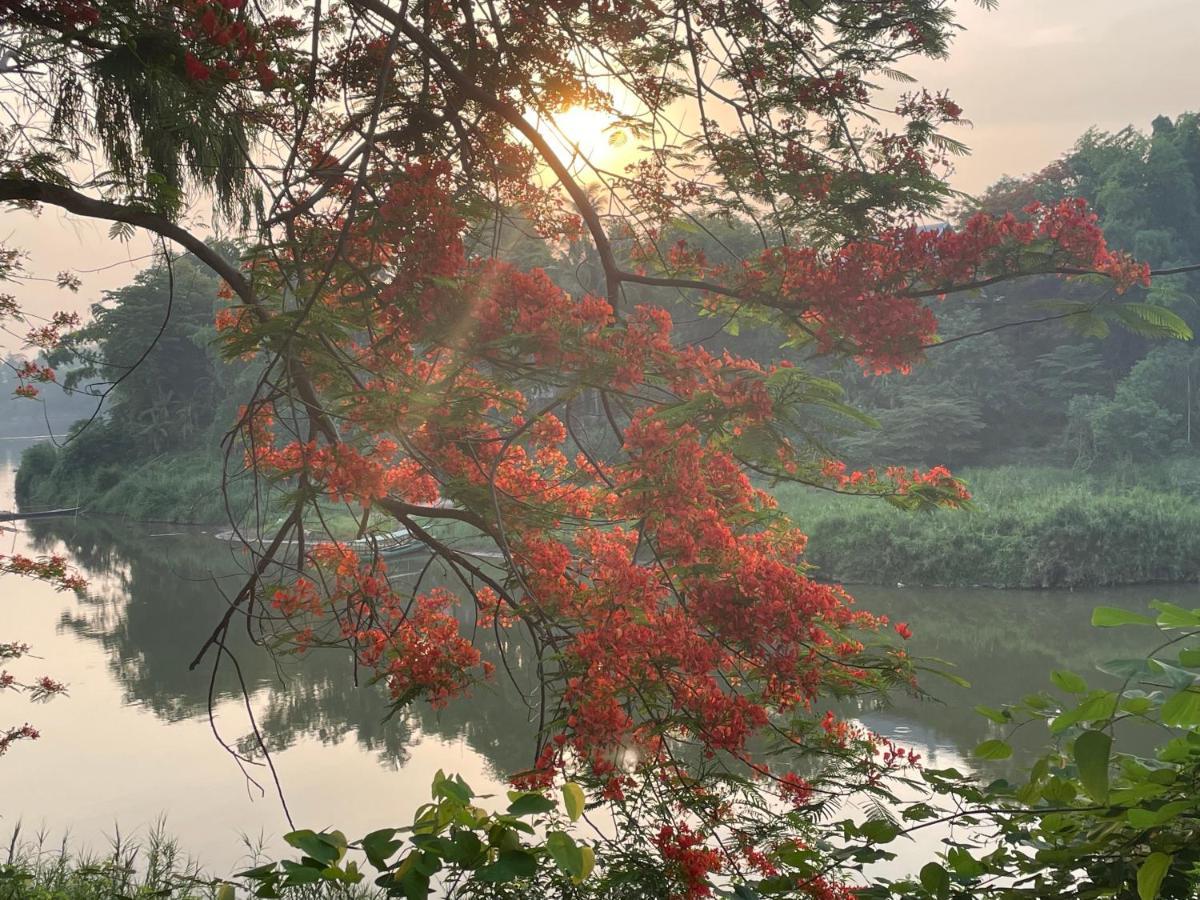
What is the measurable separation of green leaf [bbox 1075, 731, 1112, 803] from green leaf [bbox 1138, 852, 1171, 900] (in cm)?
33

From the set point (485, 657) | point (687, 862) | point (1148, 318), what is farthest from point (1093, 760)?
point (485, 657)

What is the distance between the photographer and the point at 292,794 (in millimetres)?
6984

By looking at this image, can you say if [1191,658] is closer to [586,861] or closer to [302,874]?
[586,861]

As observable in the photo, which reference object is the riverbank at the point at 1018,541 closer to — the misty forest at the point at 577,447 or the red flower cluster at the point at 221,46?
the misty forest at the point at 577,447

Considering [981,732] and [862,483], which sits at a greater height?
[862,483]

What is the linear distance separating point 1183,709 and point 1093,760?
0.18m

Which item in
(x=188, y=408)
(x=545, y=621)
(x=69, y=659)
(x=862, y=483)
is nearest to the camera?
(x=545, y=621)

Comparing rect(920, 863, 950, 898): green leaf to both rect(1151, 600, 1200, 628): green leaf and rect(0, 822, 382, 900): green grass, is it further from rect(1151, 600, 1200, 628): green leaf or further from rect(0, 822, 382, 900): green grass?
rect(0, 822, 382, 900): green grass

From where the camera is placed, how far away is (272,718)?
9.02 meters

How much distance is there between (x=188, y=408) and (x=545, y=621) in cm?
2735

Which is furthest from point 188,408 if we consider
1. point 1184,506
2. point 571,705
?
point 571,705

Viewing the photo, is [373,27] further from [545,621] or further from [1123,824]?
[1123,824]

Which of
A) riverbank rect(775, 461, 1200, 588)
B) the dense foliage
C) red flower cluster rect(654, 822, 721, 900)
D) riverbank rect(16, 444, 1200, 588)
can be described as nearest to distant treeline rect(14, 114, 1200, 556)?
the dense foliage

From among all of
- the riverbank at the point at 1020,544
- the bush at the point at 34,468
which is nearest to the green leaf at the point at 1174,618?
the riverbank at the point at 1020,544
